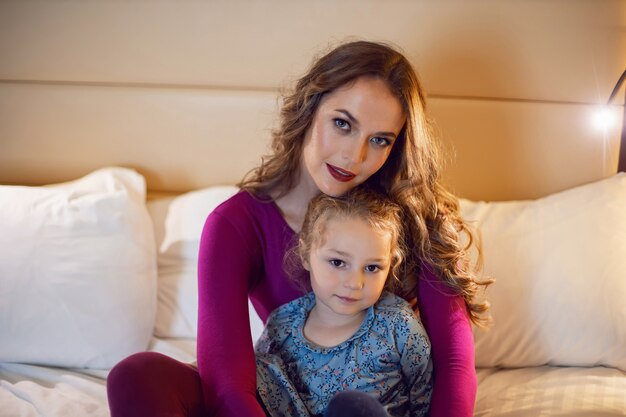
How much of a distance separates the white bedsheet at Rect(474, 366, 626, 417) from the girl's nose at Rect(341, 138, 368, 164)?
25.4 inches

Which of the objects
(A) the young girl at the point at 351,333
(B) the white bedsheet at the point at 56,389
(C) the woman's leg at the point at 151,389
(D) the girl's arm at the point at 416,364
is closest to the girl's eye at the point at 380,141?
(A) the young girl at the point at 351,333

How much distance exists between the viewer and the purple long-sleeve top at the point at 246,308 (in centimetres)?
136

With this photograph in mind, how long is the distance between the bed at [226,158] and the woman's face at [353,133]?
38cm

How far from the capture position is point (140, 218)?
6.25 ft

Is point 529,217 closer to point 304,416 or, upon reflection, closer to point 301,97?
point 301,97

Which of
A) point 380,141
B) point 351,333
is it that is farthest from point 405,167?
point 351,333

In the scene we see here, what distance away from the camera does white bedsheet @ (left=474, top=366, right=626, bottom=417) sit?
1483 mm

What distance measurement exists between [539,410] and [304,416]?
0.53 m

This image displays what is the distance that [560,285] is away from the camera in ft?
5.65

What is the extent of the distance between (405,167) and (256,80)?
683 millimetres

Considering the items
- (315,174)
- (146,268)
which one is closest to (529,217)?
(315,174)

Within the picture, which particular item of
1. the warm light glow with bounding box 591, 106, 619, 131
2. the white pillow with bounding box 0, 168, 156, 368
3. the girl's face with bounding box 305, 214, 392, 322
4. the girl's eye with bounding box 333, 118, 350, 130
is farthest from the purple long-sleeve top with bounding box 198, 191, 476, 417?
the warm light glow with bounding box 591, 106, 619, 131

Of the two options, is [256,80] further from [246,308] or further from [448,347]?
[448,347]

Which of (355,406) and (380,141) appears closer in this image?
(355,406)
